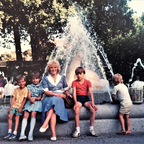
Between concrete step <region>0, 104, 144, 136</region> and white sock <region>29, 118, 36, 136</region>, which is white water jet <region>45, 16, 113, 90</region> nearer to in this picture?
concrete step <region>0, 104, 144, 136</region>

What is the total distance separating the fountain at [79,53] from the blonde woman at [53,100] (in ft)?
7.82

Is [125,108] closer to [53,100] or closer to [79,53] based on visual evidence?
[53,100]

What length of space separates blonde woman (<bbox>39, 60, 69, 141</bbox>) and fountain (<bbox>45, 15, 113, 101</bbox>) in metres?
2.38

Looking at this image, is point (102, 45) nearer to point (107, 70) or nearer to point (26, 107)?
point (107, 70)

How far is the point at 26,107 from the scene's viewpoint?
11.7 ft

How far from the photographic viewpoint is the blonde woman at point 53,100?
10.9 feet

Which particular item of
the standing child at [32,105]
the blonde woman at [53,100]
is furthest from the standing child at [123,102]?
the standing child at [32,105]

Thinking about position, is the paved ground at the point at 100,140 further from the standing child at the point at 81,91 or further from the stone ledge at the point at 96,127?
the standing child at the point at 81,91

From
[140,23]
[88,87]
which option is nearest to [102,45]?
[140,23]

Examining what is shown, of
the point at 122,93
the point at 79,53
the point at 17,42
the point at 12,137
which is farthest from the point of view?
the point at 17,42

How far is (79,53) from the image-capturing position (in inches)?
337

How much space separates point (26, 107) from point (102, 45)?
14.1 m

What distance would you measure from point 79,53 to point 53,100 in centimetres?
533

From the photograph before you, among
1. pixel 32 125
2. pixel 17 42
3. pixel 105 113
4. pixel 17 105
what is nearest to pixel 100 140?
pixel 105 113
